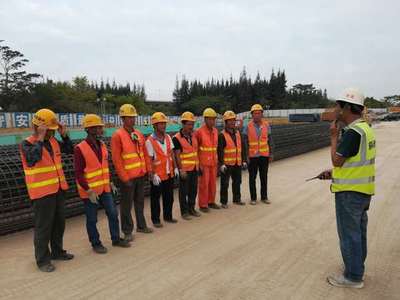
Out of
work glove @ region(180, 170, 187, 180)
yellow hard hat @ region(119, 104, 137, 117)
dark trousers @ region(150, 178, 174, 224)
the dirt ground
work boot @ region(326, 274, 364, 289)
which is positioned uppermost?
yellow hard hat @ region(119, 104, 137, 117)

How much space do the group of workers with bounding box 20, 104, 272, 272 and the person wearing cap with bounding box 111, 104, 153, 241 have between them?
0.04 ft

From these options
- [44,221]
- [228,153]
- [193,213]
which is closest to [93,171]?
[44,221]

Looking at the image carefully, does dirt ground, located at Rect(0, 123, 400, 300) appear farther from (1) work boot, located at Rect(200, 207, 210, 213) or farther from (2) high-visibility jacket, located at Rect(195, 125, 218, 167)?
(2) high-visibility jacket, located at Rect(195, 125, 218, 167)

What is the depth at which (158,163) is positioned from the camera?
17.9 ft

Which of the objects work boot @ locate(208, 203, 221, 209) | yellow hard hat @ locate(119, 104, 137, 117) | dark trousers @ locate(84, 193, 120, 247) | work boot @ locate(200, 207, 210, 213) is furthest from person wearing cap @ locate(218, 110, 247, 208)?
dark trousers @ locate(84, 193, 120, 247)

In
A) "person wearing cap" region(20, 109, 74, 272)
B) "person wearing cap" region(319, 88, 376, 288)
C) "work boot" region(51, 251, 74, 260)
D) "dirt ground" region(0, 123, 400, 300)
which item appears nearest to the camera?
"person wearing cap" region(319, 88, 376, 288)

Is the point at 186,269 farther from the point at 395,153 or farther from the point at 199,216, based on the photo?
the point at 395,153

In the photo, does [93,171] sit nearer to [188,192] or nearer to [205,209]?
[188,192]

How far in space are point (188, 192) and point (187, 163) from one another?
0.54m

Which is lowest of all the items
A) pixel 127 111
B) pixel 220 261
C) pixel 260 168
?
pixel 220 261

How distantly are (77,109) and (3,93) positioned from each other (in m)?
10.3

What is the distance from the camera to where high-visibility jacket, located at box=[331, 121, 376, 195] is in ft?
10.9

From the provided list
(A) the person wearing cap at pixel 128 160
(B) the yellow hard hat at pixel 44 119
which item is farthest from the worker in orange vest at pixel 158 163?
(B) the yellow hard hat at pixel 44 119

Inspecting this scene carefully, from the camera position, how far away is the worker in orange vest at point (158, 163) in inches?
214
